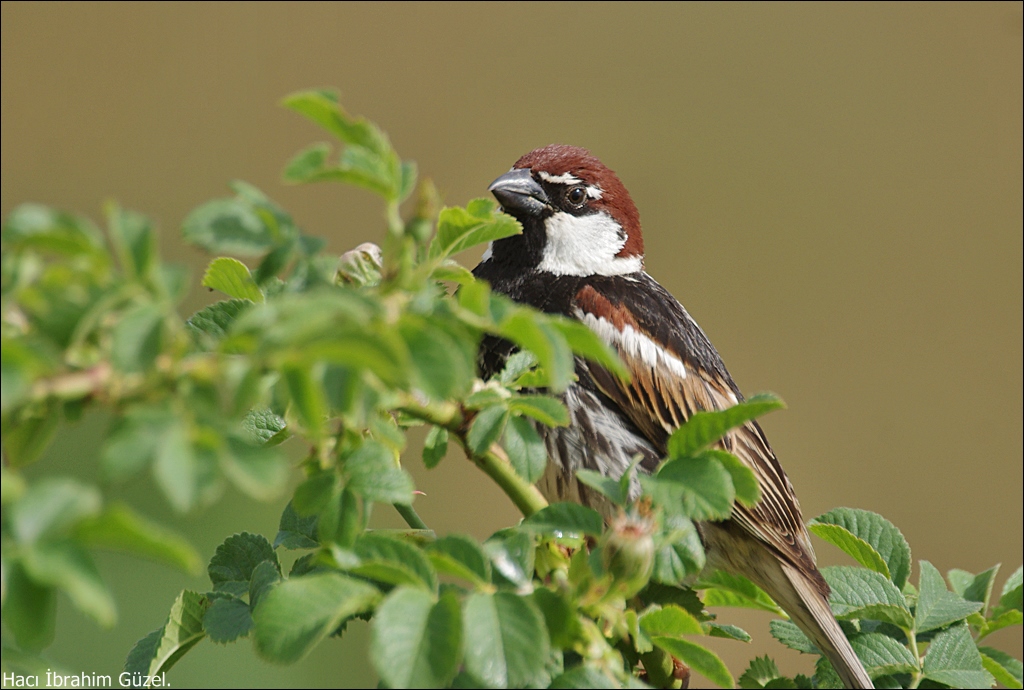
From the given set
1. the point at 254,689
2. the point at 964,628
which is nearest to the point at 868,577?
the point at 964,628

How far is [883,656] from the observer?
0.84m

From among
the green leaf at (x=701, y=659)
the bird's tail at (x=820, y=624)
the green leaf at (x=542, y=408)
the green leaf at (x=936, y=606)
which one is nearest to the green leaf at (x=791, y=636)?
the bird's tail at (x=820, y=624)

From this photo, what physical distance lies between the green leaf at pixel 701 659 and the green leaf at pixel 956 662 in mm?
262

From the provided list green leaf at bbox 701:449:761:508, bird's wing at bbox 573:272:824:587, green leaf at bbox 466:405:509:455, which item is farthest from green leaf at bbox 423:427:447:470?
bird's wing at bbox 573:272:824:587

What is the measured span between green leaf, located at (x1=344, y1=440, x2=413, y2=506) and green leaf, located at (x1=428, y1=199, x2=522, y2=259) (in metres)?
0.11

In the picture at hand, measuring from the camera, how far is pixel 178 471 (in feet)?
1.15

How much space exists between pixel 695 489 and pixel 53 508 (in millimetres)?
347

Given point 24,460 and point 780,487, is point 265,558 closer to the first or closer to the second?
point 24,460

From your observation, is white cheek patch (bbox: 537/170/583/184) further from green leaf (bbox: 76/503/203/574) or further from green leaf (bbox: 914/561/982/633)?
green leaf (bbox: 76/503/203/574)

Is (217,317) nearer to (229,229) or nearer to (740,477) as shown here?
(229,229)

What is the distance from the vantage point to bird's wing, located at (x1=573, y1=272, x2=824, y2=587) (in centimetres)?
147

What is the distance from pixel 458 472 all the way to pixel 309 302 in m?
3.05

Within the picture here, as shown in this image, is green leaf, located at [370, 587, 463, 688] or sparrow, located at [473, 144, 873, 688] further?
sparrow, located at [473, 144, 873, 688]

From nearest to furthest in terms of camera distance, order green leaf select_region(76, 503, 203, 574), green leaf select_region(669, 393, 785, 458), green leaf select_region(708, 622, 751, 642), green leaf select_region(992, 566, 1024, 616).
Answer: green leaf select_region(76, 503, 203, 574), green leaf select_region(669, 393, 785, 458), green leaf select_region(708, 622, 751, 642), green leaf select_region(992, 566, 1024, 616)
